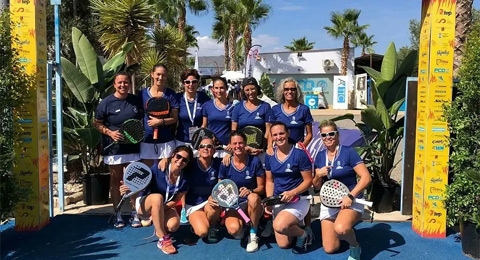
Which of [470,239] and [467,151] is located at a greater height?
Result: [467,151]

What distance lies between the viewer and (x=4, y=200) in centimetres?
444

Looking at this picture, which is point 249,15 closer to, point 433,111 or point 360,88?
point 360,88

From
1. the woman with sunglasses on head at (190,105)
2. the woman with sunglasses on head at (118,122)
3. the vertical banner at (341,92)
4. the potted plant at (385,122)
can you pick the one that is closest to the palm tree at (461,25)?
the potted plant at (385,122)

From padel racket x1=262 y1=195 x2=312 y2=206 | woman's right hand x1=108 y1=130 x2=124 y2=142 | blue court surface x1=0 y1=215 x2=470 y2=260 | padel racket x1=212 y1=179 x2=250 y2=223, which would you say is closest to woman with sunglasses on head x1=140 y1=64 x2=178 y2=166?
woman's right hand x1=108 y1=130 x2=124 y2=142

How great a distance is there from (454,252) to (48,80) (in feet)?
17.1

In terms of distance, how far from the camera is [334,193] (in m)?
4.18

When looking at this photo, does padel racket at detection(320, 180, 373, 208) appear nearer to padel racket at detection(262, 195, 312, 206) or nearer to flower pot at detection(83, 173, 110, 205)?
padel racket at detection(262, 195, 312, 206)

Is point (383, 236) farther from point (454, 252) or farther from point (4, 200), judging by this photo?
point (4, 200)

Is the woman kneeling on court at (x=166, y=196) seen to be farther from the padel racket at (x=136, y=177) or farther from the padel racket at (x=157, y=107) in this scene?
the padel racket at (x=157, y=107)

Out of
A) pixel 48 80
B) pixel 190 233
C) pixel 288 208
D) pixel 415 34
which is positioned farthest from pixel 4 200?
pixel 415 34

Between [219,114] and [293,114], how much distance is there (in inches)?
35.5

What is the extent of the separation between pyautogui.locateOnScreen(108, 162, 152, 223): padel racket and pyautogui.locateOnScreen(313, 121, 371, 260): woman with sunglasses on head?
1845 mm

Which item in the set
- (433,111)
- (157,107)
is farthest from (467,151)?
(157,107)

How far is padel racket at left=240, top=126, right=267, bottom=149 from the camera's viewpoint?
4793mm
